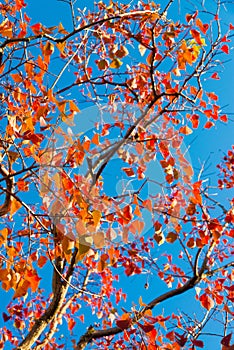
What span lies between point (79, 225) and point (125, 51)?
2274mm

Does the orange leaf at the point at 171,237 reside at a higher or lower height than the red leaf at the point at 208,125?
lower

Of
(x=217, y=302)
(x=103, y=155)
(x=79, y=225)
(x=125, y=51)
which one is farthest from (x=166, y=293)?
(x=125, y=51)

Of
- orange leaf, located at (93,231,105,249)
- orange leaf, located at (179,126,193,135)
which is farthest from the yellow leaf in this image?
orange leaf, located at (93,231,105,249)

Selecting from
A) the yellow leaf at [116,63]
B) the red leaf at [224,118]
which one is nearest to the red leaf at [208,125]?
the red leaf at [224,118]

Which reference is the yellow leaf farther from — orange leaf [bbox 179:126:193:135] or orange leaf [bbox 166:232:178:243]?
orange leaf [bbox 166:232:178:243]

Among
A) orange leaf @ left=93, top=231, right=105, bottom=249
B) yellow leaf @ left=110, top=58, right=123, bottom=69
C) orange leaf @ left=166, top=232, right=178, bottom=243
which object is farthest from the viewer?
orange leaf @ left=166, top=232, right=178, bottom=243

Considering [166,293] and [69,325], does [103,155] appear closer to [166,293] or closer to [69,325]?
[166,293]

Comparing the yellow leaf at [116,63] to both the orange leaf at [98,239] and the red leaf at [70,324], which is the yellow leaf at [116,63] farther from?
the red leaf at [70,324]

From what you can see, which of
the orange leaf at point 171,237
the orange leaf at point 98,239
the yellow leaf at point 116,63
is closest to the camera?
the orange leaf at point 98,239

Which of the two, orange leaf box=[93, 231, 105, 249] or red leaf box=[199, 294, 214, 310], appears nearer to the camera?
orange leaf box=[93, 231, 105, 249]

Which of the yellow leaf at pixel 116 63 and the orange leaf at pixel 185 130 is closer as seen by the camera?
the yellow leaf at pixel 116 63

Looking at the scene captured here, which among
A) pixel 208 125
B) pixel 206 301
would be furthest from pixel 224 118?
pixel 206 301

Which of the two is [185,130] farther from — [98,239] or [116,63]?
[98,239]

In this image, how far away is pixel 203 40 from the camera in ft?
17.0
